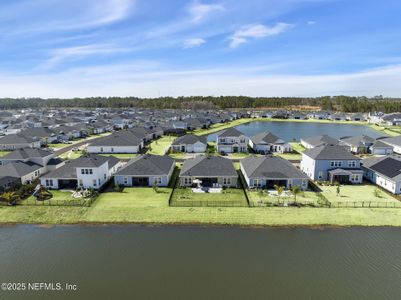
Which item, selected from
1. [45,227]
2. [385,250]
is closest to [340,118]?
[385,250]

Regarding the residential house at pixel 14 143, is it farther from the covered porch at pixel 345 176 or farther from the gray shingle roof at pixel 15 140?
the covered porch at pixel 345 176

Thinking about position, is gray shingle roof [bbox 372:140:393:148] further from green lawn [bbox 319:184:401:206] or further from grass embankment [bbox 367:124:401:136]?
grass embankment [bbox 367:124:401:136]

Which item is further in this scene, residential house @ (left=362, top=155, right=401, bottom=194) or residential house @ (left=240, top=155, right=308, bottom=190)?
residential house @ (left=240, top=155, right=308, bottom=190)

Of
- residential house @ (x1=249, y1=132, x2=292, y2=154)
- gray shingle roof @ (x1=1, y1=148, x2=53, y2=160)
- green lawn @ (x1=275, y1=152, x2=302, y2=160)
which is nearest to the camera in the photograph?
gray shingle roof @ (x1=1, y1=148, x2=53, y2=160)

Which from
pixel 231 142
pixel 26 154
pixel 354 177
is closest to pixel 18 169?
pixel 26 154

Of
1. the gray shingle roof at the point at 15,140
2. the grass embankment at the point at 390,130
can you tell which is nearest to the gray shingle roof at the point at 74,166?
Answer: the gray shingle roof at the point at 15,140

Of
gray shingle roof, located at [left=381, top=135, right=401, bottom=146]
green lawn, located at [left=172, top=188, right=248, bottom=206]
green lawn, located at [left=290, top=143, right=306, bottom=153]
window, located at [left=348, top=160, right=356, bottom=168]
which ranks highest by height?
gray shingle roof, located at [left=381, top=135, right=401, bottom=146]

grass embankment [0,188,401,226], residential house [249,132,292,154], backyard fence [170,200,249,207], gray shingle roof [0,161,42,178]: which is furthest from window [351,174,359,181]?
gray shingle roof [0,161,42,178]

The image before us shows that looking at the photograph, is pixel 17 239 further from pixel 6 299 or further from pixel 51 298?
pixel 51 298
